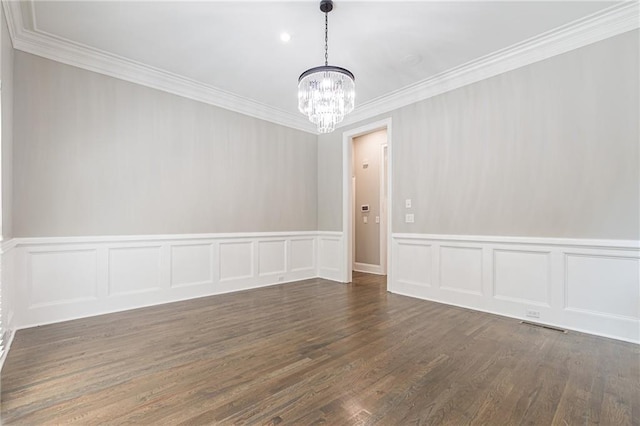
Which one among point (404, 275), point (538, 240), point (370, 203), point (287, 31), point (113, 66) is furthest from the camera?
point (370, 203)

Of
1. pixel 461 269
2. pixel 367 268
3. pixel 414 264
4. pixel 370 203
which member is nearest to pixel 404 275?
pixel 414 264

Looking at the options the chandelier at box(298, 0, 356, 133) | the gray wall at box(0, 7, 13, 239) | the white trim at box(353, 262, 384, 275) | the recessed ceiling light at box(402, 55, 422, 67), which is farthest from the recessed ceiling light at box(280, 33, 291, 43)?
the white trim at box(353, 262, 384, 275)

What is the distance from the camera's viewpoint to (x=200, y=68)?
12.3 ft

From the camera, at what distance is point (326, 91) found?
9.14 feet

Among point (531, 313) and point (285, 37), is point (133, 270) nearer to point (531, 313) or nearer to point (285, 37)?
point (285, 37)

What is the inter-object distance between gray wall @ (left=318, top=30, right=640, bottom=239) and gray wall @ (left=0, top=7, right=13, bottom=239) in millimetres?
4295

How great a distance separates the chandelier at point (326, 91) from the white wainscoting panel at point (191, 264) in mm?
2517

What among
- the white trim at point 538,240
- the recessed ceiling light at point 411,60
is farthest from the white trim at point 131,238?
the recessed ceiling light at point 411,60

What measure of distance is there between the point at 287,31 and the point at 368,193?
3.86 meters

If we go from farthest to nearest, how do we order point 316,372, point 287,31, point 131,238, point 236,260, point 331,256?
1. point 331,256
2. point 236,260
3. point 131,238
4. point 287,31
5. point 316,372

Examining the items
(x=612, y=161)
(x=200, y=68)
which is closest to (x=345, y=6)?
(x=200, y=68)

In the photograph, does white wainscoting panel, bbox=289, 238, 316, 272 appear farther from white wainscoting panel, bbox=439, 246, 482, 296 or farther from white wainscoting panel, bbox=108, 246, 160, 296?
white wainscoting panel, bbox=439, 246, 482, 296

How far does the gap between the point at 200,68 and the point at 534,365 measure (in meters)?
4.51

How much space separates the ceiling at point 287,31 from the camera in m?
2.68
